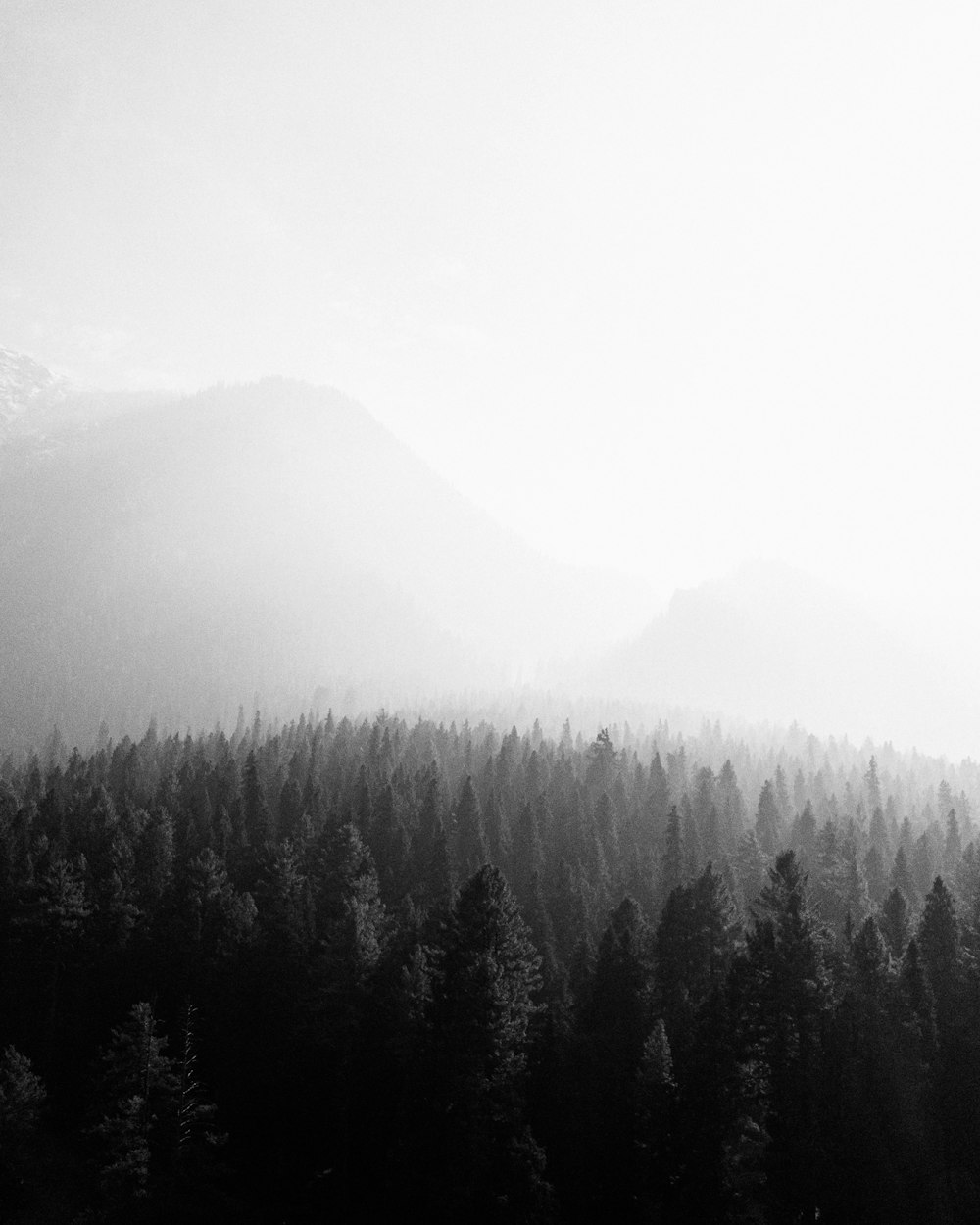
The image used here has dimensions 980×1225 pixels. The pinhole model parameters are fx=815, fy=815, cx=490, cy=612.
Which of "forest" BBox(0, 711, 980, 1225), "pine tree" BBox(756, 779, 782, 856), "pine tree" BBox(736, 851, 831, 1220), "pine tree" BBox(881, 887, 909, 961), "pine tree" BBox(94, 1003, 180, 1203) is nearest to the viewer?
"pine tree" BBox(736, 851, 831, 1220)

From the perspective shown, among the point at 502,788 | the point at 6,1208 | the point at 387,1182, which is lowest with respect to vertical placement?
the point at 6,1208

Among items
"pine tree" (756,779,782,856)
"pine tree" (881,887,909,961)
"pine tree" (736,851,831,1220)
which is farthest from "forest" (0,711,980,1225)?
"pine tree" (756,779,782,856)

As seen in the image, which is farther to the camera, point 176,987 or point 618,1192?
point 176,987

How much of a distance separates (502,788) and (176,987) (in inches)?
2660

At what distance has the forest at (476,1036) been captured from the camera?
140 ft

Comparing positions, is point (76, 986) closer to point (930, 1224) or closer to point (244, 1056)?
point (244, 1056)

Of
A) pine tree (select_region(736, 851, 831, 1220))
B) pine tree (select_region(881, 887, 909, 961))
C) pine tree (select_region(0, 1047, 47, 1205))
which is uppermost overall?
pine tree (select_region(881, 887, 909, 961))

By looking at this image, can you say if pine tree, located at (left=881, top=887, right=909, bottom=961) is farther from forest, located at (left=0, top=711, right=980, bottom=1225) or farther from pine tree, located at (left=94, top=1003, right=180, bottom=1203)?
pine tree, located at (left=94, top=1003, right=180, bottom=1203)

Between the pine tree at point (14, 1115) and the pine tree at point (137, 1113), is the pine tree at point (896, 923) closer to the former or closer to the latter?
the pine tree at point (137, 1113)

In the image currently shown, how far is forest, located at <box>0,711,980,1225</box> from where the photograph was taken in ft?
140

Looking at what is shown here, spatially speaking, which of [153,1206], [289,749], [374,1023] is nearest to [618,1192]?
[374,1023]

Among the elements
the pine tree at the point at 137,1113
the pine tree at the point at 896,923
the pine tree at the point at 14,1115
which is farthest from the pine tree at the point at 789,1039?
the pine tree at the point at 14,1115

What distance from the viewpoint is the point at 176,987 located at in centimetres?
7238

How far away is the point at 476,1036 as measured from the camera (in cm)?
4438
